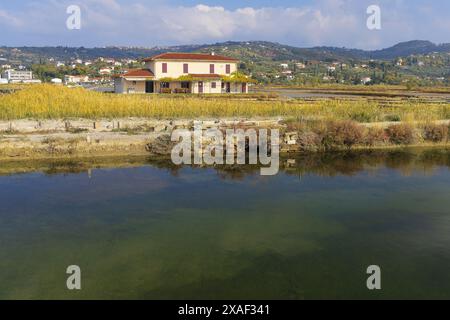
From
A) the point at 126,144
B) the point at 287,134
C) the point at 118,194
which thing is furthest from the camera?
the point at 287,134

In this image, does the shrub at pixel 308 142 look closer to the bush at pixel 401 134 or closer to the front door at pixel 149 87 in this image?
the bush at pixel 401 134

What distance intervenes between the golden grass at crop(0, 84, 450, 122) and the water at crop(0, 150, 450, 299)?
6.55 metres

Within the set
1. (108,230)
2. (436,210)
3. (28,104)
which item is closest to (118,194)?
(108,230)

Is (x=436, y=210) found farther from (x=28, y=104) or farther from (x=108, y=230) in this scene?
(x=28, y=104)

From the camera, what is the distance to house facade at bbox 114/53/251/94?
1654 inches

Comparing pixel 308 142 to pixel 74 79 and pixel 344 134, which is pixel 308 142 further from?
pixel 74 79

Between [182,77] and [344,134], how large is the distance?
2432 centimetres

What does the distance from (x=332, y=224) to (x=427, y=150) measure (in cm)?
1169

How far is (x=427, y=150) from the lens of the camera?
20.4 metres

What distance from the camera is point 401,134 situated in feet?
69.2

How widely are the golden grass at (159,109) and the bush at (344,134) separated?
1509mm

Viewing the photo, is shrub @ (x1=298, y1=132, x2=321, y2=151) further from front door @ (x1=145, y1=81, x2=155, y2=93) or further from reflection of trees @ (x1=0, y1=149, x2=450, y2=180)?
front door @ (x1=145, y1=81, x2=155, y2=93)

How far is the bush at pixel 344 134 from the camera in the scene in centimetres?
2003

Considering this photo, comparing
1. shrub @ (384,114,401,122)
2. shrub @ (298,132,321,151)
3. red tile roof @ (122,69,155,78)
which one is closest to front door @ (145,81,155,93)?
red tile roof @ (122,69,155,78)
